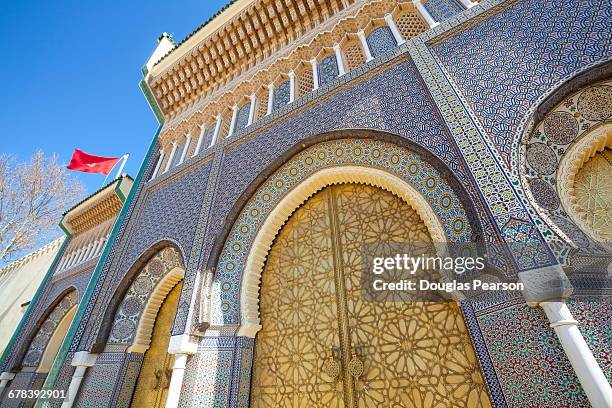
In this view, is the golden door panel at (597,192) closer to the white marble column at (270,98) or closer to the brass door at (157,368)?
the white marble column at (270,98)

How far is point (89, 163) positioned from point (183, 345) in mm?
5116

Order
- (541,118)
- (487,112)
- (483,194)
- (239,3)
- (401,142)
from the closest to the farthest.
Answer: (483,194)
(541,118)
(487,112)
(401,142)
(239,3)

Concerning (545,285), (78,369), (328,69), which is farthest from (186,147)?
(545,285)

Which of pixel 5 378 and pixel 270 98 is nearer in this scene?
pixel 270 98

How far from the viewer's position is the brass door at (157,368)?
2.77 metres

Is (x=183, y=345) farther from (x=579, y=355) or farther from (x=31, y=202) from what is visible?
(x=31, y=202)

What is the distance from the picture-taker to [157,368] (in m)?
2.91

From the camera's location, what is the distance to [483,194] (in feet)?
5.47

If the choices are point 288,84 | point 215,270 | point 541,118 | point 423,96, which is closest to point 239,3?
point 288,84

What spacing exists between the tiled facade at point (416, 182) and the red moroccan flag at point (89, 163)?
114 inches

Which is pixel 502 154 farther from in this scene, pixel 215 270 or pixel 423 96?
pixel 215 270

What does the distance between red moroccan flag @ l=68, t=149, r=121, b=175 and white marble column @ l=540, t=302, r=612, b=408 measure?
6819 millimetres

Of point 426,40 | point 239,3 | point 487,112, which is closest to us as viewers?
point 487,112

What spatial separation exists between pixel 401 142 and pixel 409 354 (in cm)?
138
